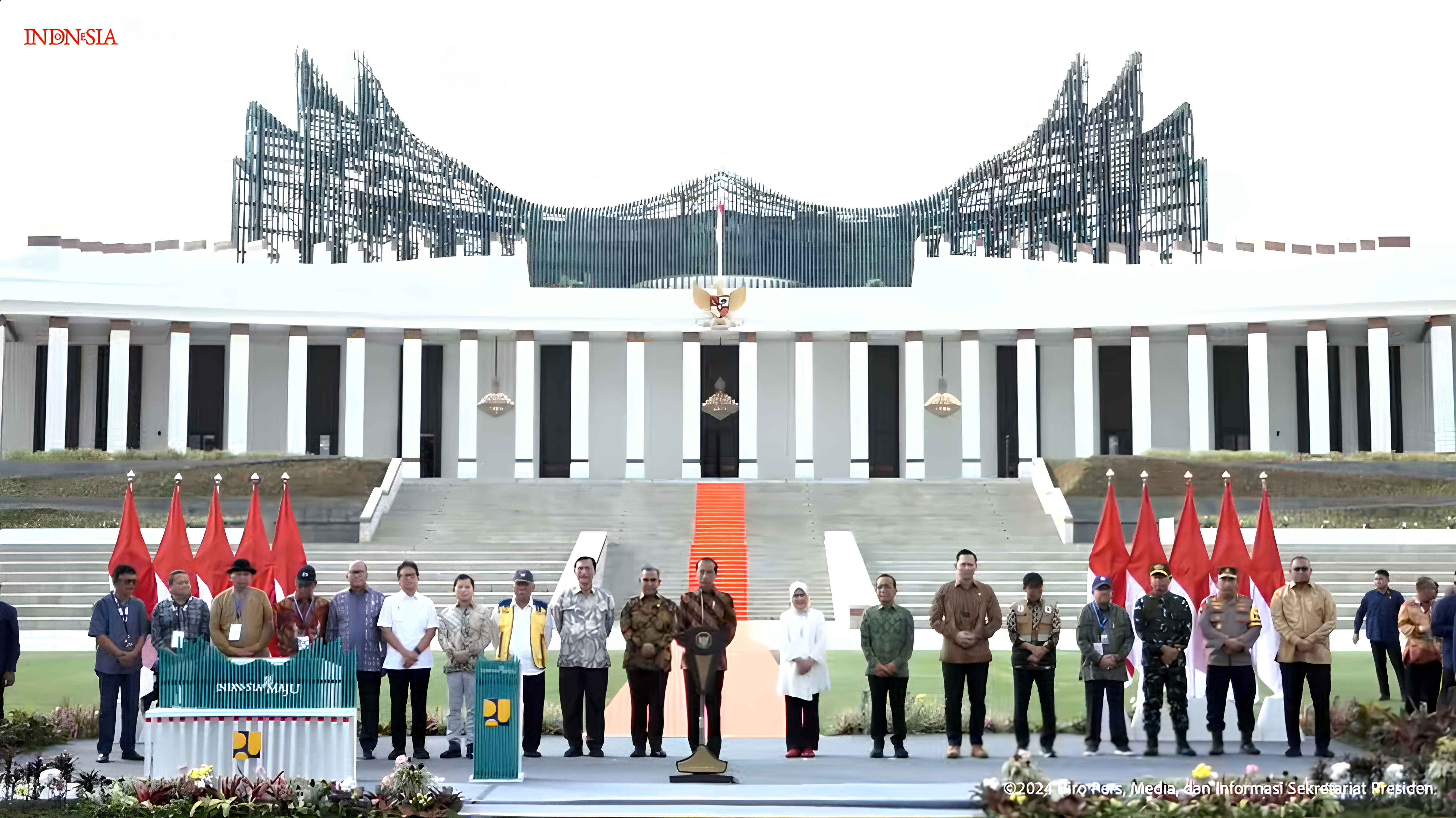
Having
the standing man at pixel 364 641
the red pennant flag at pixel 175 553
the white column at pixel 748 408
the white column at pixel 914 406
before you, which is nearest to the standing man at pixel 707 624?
the standing man at pixel 364 641

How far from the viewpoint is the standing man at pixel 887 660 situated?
10.7m

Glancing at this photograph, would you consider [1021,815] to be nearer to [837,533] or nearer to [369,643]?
[369,643]

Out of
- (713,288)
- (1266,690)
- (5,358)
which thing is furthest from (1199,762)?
(5,358)

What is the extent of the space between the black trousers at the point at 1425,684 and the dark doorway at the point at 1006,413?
73.0 feet

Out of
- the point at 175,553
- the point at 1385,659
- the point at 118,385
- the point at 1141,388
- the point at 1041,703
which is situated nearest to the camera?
the point at 1041,703

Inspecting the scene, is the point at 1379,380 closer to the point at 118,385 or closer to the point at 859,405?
the point at 859,405

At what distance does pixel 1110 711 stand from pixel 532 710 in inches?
167

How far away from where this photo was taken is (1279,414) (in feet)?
109

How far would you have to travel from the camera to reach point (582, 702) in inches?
429

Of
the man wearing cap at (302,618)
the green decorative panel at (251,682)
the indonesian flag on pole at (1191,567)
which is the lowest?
the green decorative panel at (251,682)

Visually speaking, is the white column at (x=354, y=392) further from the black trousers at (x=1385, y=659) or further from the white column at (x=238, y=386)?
the black trousers at (x=1385, y=659)

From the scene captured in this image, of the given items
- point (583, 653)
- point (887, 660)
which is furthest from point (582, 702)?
point (887, 660)

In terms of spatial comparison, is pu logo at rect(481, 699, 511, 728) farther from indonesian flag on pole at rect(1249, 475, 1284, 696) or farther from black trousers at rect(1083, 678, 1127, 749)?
indonesian flag on pole at rect(1249, 475, 1284, 696)

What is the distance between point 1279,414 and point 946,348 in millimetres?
7613
